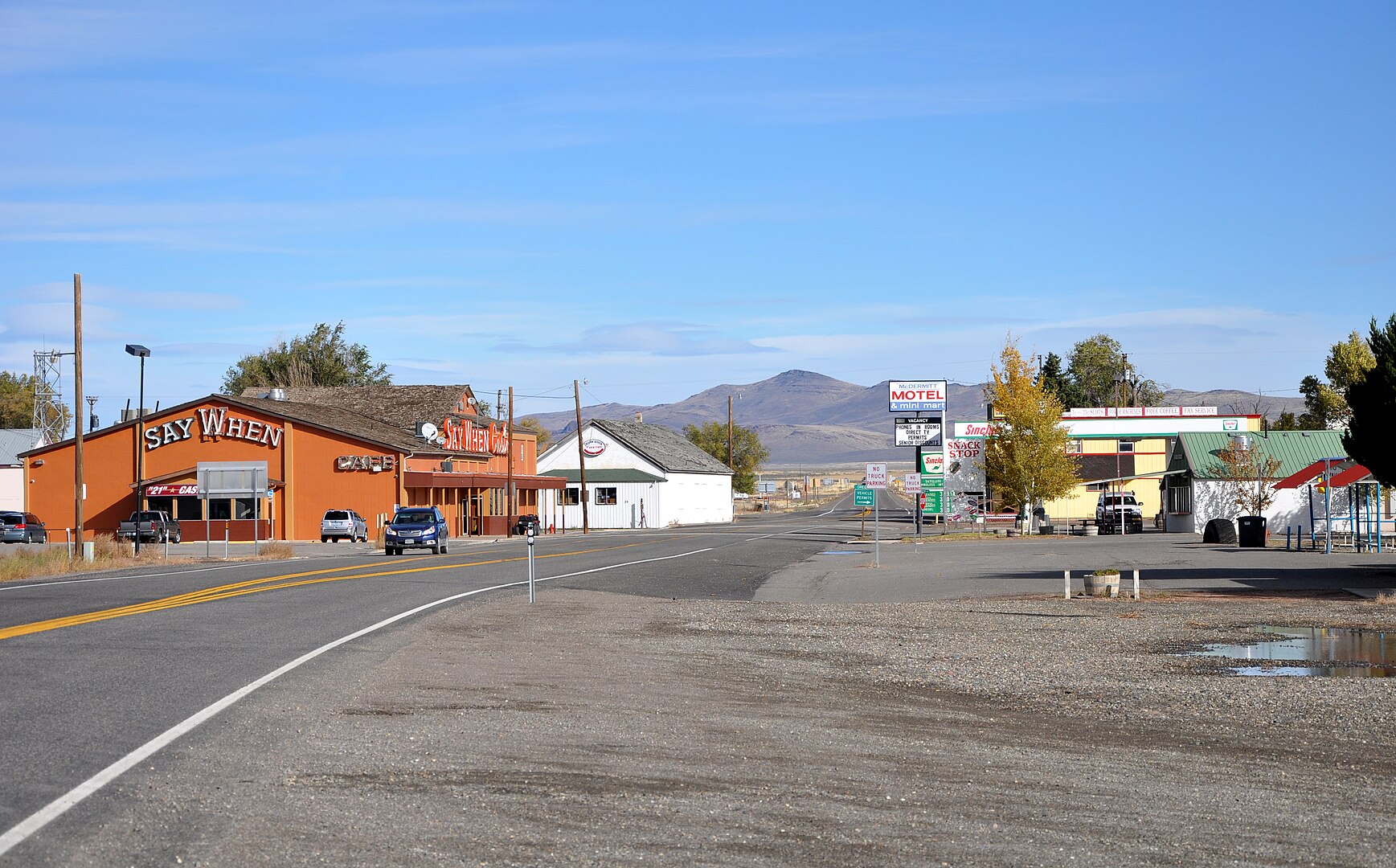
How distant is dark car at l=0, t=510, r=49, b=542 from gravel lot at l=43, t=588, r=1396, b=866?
50523mm

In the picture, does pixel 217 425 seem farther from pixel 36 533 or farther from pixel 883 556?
pixel 883 556

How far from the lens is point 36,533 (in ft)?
198

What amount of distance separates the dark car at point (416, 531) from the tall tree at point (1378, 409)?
29.9 meters

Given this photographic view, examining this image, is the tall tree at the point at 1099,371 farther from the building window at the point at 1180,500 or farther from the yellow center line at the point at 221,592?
the yellow center line at the point at 221,592

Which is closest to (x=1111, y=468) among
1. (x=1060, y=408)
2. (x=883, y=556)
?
(x=1060, y=408)

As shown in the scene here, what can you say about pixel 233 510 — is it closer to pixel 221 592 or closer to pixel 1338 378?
pixel 221 592

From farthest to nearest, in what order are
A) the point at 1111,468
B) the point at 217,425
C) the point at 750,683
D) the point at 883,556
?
the point at 1111,468, the point at 217,425, the point at 883,556, the point at 750,683

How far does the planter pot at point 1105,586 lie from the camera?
81.5ft

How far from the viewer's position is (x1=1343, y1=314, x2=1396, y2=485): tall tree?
85.8 feet

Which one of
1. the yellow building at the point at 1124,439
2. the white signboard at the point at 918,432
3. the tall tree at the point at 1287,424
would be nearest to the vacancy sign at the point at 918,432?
the white signboard at the point at 918,432

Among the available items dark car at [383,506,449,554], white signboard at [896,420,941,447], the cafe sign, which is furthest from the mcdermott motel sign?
white signboard at [896,420,941,447]

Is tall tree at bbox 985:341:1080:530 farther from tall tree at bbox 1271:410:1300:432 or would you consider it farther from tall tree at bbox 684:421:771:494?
tall tree at bbox 684:421:771:494

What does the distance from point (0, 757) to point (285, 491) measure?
57.4 meters

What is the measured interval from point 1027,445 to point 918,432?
29.3 ft
